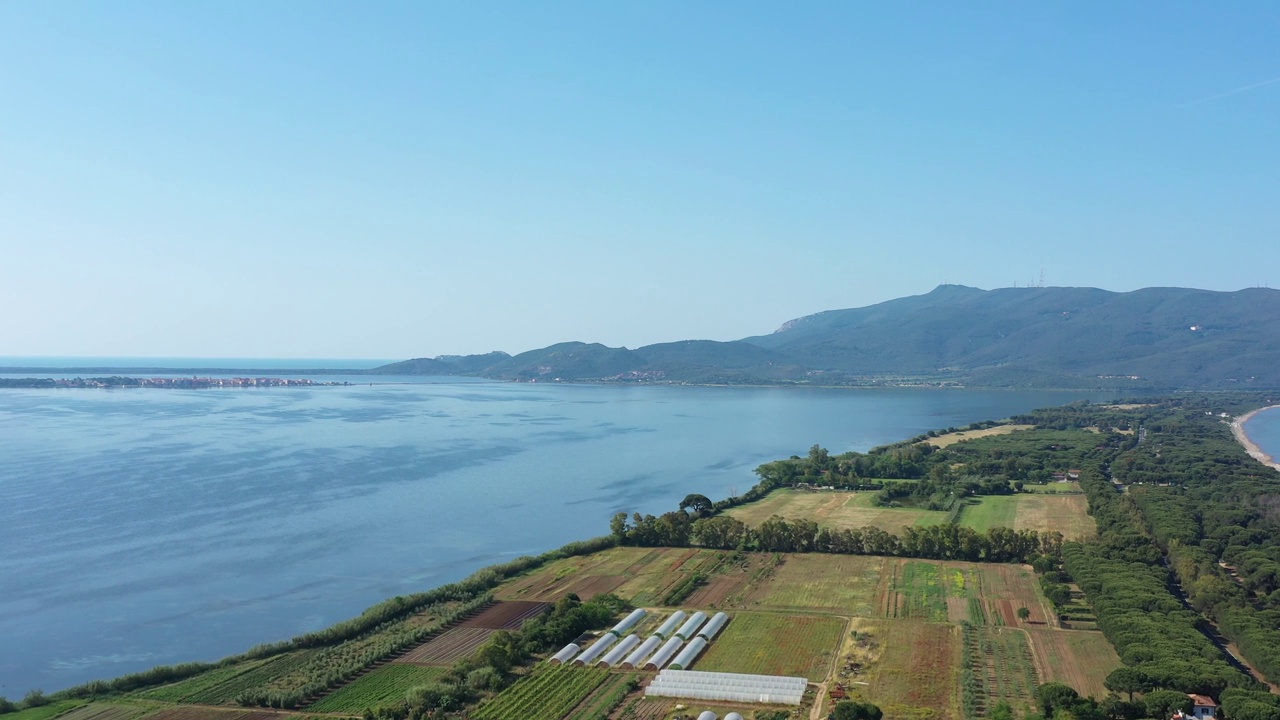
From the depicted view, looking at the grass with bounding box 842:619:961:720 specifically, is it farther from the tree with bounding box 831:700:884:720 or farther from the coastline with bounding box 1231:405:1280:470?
the coastline with bounding box 1231:405:1280:470

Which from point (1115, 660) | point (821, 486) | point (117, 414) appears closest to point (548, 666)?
point (1115, 660)

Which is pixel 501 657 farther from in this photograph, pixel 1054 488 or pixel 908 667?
pixel 1054 488

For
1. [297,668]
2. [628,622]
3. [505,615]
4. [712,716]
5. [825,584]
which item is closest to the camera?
[712,716]

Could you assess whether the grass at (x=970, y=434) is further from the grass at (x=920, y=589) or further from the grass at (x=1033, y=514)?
the grass at (x=920, y=589)

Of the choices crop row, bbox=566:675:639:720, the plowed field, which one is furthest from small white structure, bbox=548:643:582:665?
the plowed field

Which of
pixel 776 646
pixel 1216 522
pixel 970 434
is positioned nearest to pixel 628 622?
pixel 776 646
